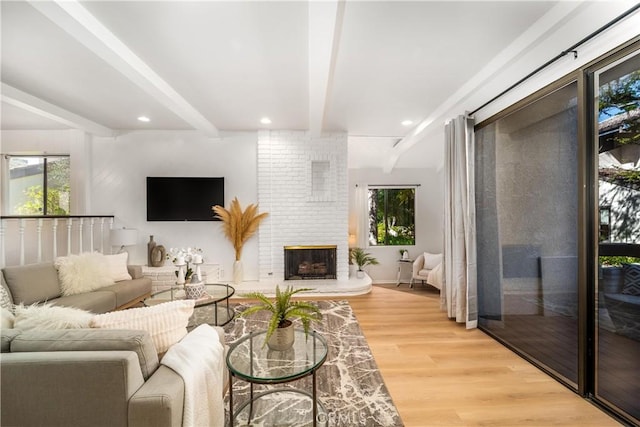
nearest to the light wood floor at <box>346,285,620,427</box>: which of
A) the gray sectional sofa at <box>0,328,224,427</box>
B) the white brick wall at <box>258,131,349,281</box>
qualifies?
the gray sectional sofa at <box>0,328,224,427</box>

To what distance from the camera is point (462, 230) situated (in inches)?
126

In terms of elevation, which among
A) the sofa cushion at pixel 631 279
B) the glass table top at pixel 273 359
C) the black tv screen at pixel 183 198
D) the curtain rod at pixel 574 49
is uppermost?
the curtain rod at pixel 574 49

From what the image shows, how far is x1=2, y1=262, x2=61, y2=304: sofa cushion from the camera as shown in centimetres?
265

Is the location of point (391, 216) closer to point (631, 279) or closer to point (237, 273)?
point (237, 273)

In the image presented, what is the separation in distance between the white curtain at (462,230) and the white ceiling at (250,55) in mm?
546

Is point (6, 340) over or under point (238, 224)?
under

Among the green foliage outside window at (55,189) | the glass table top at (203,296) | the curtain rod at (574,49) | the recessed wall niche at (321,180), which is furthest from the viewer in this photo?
the recessed wall niche at (321,180)

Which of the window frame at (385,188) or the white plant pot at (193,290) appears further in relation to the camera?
the window frame at (385,188)

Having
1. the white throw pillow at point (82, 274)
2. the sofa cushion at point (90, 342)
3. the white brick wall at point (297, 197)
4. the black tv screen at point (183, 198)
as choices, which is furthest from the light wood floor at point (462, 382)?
the white throw pillow at point (82, 274)

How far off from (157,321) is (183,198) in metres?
3.51

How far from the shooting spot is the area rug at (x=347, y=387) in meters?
1.76

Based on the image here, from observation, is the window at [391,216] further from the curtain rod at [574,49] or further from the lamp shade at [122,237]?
the lamp shade at [122,237]

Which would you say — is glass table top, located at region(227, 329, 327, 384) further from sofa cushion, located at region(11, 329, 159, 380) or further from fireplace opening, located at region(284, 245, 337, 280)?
fireplace opening, located at region(284, 245, 337, 280)

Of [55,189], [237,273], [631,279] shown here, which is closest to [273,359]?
[631,279]
